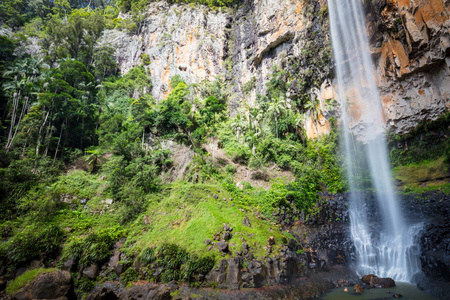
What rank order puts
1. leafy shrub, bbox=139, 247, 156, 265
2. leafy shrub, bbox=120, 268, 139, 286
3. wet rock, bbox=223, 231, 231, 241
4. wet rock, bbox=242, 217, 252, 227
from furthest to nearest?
wet rock, bbox=242, 217, 252, 227 → wet rock, bbox=223, 231, 231, 241 → leafy shrub, bbox=139, 247, 156, 265 → leafy shrub, bbox=120, 268, 139, 286

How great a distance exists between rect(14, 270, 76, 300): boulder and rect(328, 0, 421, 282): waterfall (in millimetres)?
12307

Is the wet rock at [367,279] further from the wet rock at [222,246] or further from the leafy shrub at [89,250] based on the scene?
the leafy shrub at [89,250]

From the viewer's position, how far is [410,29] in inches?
534

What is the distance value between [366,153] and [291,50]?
Result: 14522 mm

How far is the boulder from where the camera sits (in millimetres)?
6707

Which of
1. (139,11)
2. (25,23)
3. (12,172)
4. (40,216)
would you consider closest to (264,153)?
(40,216)

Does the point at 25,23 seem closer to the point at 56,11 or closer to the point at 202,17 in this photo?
the point at 56,11

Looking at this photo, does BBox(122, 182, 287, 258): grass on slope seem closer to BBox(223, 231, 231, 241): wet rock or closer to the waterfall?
BBox(223, 231, 231, 241): wet rock

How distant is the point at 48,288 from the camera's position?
6.87 m

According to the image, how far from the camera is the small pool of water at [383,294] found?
732 cm

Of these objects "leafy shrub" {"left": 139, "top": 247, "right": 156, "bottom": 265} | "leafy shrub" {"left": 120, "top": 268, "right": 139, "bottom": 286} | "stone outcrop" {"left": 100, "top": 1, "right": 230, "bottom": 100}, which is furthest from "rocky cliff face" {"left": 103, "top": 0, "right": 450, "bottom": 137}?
"leafy shrub" {"left": 120, "top": 268, "right": 139, "bottom": 286}

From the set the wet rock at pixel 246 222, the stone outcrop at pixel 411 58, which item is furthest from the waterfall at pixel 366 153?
the wet rock at pixel 246 222

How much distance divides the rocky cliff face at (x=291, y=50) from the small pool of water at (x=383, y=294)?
1181cm

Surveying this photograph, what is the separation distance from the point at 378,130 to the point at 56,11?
53127 mm
